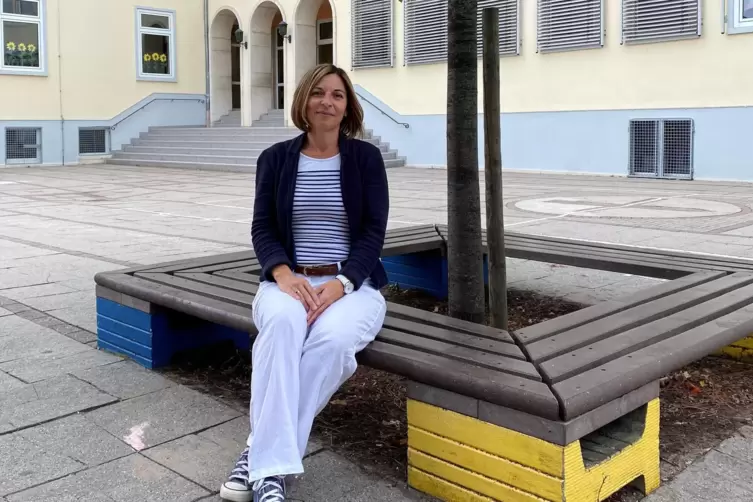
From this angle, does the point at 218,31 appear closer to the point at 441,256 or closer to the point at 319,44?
the point at 319,44

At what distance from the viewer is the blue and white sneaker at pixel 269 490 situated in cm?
249

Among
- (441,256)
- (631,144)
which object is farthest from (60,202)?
(631,144)

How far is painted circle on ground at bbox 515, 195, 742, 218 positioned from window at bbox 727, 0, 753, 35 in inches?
172

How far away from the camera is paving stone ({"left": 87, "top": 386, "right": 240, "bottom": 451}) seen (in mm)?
3180

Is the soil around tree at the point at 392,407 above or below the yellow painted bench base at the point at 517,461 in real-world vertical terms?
below

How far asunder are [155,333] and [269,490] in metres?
1.71

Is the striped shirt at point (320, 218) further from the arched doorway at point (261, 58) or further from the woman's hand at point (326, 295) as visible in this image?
the arched doorway at point (261, 58)

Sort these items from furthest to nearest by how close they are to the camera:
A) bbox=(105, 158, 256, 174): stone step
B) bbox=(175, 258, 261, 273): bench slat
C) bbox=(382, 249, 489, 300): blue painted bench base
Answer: bbox=(105, 158, 256, 174): stone step < bbox=(382, 249, 489, 300): blue painted bench base < bbox=(175, 258, 261, 273): bench slat

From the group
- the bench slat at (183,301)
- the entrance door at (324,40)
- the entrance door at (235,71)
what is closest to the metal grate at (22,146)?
the entrance door at (235,71)

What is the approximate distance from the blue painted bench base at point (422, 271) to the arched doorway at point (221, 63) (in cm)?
2118

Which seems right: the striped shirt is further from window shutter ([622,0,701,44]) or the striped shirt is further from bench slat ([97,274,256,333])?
window shutter ([622,0,701,44])

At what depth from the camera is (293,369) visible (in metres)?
2.65

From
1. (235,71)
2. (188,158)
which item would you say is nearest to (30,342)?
(188,158)

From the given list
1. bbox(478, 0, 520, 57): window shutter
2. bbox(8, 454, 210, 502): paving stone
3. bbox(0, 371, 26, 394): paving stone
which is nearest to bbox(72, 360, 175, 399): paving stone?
bbox(0, 371, 26, 394): paving stone
